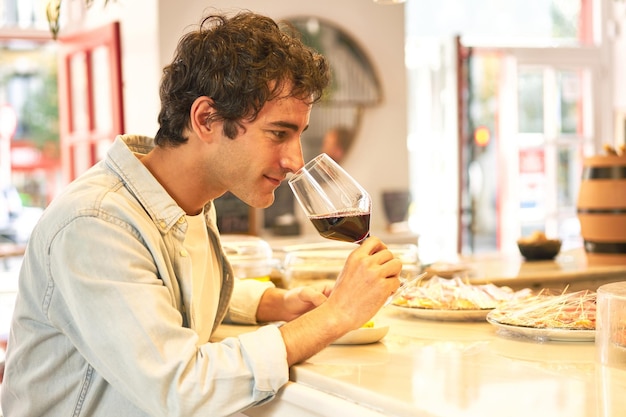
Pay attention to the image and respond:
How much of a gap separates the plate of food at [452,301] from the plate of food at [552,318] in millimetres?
104

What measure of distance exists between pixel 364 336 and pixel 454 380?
13.2 inches

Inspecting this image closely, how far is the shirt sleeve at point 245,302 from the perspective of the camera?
1.88 metres

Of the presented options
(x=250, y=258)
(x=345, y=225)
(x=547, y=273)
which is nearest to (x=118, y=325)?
(x=345, y=225)

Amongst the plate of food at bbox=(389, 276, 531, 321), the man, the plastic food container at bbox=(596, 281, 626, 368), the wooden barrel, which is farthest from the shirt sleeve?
the wooden barrel

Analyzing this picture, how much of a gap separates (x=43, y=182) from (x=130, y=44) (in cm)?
1133

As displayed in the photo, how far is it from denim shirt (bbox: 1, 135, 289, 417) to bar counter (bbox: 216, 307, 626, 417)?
92 mm

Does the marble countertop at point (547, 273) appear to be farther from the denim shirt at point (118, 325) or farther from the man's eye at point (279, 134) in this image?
the denim shirt at point (118, 325)

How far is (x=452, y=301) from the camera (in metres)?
1.84

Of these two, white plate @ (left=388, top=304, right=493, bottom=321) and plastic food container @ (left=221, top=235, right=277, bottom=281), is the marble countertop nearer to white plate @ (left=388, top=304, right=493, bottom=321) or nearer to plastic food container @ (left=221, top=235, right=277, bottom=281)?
white plate @ (left=388, top=304, right=493, bottom=321)

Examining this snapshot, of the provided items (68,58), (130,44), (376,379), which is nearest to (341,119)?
(130,44)

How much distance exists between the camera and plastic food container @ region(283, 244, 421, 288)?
211cm

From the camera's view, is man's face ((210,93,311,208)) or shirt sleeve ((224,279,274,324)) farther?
shirt sleeve ((224,279,274,324))

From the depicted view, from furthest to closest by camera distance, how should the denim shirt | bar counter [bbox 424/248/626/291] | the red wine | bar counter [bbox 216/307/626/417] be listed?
bar counter [bbox 424/248/626/291]
the red wine
the denim shirt
bar counter [bbox 216/307/626/417]

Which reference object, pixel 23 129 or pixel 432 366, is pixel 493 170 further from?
pixel 432 366
